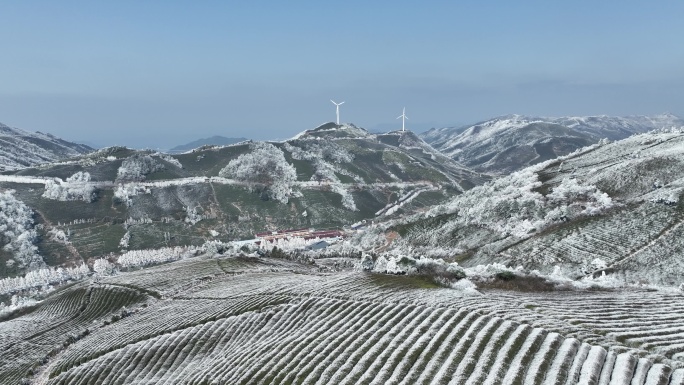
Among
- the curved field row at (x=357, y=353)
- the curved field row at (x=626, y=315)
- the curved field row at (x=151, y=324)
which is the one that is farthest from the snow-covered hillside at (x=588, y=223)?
the curved field row at (x=151, y=324)

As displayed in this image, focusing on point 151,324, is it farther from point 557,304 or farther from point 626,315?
point 626,315

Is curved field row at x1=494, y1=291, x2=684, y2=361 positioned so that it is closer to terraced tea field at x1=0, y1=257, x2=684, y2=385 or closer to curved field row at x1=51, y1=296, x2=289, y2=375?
terraced tea field at x1=0, y1=257, x2=684, y2=385

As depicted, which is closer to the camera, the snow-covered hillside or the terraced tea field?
the terraced tea field

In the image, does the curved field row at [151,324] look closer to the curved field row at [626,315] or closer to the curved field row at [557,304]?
the curved field row at [557,304]

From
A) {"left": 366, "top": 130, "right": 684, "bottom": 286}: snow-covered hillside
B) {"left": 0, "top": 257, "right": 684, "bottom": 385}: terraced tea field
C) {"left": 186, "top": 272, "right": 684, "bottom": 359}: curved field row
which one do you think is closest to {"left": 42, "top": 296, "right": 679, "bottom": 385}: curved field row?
{"left": 0, "top": 257, "right": 684, "bottom": 385}: terraced tea field

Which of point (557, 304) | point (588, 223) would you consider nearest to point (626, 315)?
point (557, 304)

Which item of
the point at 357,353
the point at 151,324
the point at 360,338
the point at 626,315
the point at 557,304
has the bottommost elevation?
the point at 151,324
